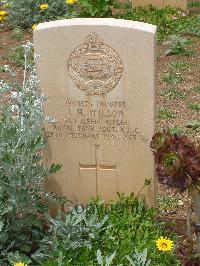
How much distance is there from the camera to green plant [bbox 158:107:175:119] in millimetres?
6512

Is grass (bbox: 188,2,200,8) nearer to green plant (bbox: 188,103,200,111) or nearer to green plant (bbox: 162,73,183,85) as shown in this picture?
green plant (bbox: 162,73,183,85)

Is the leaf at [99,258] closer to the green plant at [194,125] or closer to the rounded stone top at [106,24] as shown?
the rounded stone top at [106,24]

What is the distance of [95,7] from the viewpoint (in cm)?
881

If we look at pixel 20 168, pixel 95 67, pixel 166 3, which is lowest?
pixel 20 168

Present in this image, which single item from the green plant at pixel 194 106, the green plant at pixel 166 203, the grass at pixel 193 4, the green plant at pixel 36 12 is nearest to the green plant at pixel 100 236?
the green plant at pixel 166 203

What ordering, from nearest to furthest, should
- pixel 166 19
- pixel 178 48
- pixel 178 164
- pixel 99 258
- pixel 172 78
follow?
1. pixel 178 164
2. pixel 99 258
3. pixel 172 78
4. pixel 178 48
5. pixel 166 19

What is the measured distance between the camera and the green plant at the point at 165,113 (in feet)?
21.4

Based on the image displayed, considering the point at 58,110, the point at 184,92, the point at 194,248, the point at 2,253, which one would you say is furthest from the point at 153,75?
the point at 184,92

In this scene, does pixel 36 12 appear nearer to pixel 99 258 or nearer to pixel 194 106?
pixel 194 106

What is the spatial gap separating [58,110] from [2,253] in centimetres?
98

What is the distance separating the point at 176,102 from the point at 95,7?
2.49m

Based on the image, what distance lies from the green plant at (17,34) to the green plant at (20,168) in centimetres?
462

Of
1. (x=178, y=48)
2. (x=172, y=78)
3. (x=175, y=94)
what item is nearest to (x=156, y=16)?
(x=178, y=48)

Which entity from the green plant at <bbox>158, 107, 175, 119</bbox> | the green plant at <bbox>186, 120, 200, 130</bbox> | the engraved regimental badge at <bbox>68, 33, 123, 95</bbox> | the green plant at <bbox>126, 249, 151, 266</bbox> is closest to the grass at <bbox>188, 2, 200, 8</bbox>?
the green plant at <bbox>158, 107, 175, 119</bbox>
